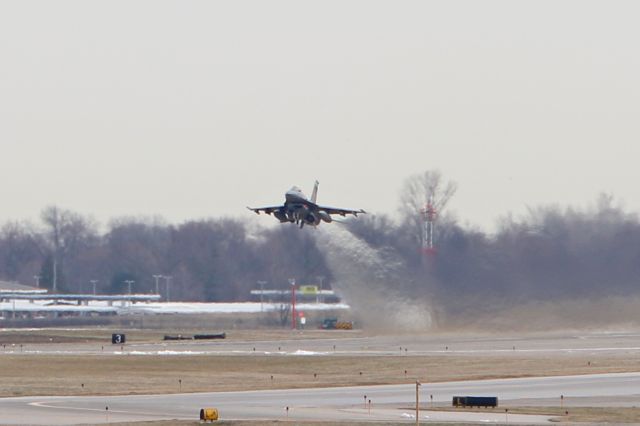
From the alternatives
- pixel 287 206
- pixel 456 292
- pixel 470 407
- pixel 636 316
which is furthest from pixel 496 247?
pixel 470 407

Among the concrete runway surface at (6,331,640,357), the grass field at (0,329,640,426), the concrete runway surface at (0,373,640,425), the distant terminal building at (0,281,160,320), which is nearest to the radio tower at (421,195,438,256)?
the concrete runway surface at (6,331,640,357)

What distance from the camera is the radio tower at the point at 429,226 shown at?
87.2 m

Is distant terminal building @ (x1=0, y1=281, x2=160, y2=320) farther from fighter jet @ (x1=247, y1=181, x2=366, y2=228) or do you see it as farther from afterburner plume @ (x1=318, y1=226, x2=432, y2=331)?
fighter jet @ (x1=247, y1=181, x2=366, y2=228)

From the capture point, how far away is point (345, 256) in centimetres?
8781

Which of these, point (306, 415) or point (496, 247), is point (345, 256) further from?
point (306, 415)

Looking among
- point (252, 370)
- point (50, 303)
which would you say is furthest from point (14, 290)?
point (252, 370)

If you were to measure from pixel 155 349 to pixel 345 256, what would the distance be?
44.0ft

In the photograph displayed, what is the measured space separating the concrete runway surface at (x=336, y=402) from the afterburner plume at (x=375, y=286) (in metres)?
24.3

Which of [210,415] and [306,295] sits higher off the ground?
[306,295]

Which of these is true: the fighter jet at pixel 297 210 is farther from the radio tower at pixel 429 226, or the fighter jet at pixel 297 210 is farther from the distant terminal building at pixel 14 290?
the distant terminal building at pixel 14 290

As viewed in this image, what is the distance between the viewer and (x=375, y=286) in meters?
86.2

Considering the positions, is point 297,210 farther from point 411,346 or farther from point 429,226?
point 429,226

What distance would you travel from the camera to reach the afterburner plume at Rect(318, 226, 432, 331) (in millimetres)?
85188

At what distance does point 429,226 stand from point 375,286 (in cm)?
1923
